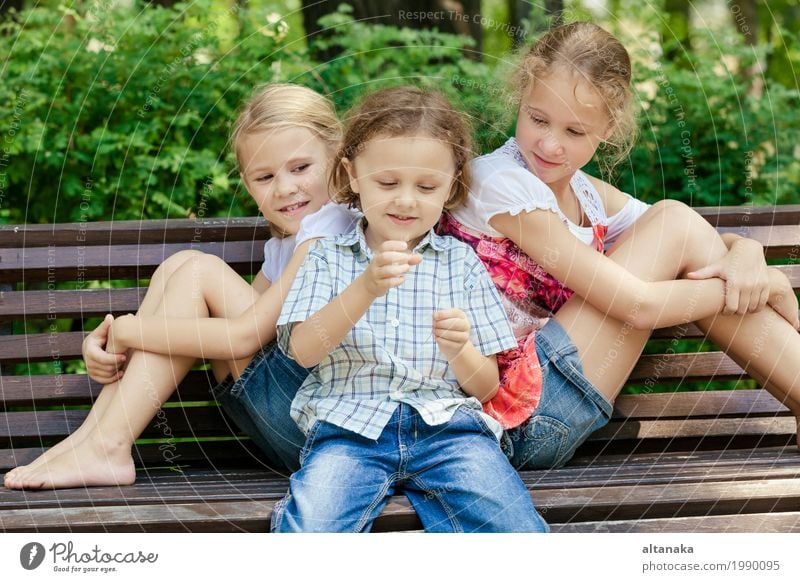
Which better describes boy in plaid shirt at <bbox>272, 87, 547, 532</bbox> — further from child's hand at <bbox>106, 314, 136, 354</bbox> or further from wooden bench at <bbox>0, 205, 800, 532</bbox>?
child's hand at <bbox>106, 314, 136, 354</bbox>

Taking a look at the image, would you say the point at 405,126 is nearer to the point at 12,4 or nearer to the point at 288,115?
the point at 288,115

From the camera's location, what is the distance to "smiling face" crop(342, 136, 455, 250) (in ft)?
6.66

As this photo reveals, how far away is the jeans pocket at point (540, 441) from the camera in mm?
2152

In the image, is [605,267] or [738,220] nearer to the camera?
[605,267]

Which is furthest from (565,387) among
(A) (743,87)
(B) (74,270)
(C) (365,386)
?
(A) (743,87)

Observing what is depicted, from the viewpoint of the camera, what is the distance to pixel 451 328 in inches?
74.2

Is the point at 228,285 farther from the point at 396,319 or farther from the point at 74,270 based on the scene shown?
the point at 74,270

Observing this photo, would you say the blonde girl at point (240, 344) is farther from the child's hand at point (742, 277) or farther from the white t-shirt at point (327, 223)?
the child's hand at point (742, 277)

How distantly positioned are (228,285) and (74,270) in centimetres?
58

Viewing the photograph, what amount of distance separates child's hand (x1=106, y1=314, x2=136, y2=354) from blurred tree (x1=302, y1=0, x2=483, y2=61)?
2.12 meters

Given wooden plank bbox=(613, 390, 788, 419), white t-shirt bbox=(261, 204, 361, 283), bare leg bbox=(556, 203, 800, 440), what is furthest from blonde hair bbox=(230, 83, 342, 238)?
wooden plank bbox=(613, 390, 788, 419)

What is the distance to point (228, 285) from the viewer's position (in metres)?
2.24
